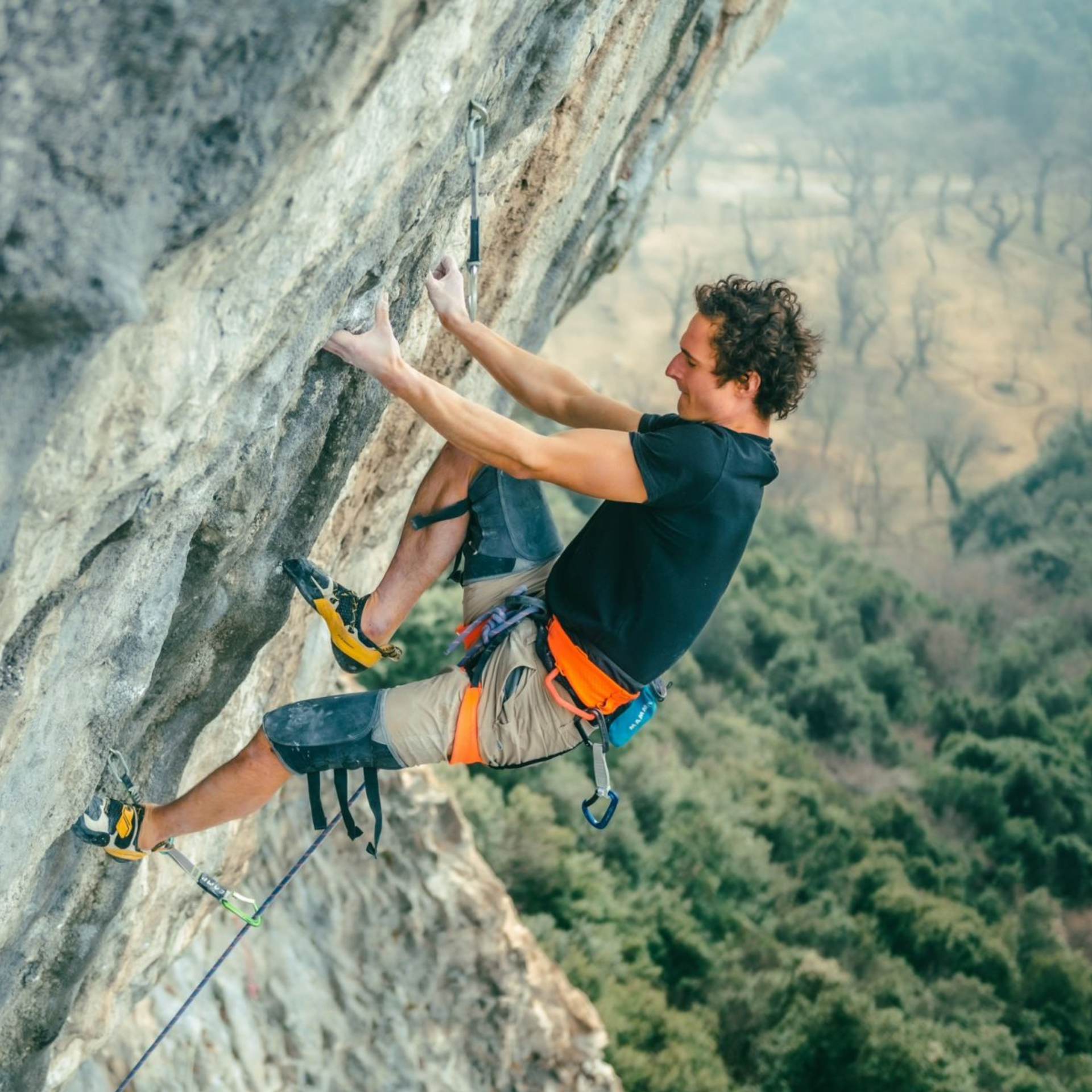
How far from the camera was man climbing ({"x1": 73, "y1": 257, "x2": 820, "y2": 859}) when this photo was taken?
3529mm

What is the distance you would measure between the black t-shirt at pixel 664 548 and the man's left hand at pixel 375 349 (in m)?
0.72

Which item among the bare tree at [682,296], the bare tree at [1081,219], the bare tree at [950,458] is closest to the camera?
the bare tree at [950,458]

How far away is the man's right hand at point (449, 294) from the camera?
4.10m

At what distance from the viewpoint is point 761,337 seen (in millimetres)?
3617

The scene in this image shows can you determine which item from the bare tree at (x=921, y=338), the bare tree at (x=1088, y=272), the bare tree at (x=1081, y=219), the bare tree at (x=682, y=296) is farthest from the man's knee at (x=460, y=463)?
the bare tree at (x=1081, y=219)

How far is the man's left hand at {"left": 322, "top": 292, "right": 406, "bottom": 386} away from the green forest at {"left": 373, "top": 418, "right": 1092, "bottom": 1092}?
9.15m

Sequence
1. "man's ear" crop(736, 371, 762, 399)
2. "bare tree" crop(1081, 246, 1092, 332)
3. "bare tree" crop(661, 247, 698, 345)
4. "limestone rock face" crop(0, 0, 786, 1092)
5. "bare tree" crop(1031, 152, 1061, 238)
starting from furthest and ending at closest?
"bare tree" crop(1031, 152, 1061, 238)
"bare tree" crop(1081, 246, 1092, 332)
"bare tree" crop(661, 247, 698, 345)
"man's ear" crop(736, 371, 762, 399)
"limestone rock face" crop(0, 0, 786, 1092)

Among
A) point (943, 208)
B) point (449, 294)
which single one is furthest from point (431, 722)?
point (943, 208)

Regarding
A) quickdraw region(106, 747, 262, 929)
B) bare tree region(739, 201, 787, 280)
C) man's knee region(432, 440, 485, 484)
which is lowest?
quickdraw region(106, 747, 262, 929)

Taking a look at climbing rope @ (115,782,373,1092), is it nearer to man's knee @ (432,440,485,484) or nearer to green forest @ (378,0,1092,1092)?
man's knee @ (432,440,485,484)

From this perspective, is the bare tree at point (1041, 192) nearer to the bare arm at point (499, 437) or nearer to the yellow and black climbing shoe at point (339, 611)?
the yellow and black climbing shoe at point (339, 611)

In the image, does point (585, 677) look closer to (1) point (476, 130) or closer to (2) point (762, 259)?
(1) point (476, 130)

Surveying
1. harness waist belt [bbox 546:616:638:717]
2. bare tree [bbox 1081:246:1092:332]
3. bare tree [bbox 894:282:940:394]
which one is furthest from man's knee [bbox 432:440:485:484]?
bare tree [bbox 1081:246:1092:332]

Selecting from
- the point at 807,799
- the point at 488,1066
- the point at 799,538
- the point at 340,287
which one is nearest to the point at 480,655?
the point at 340,287
